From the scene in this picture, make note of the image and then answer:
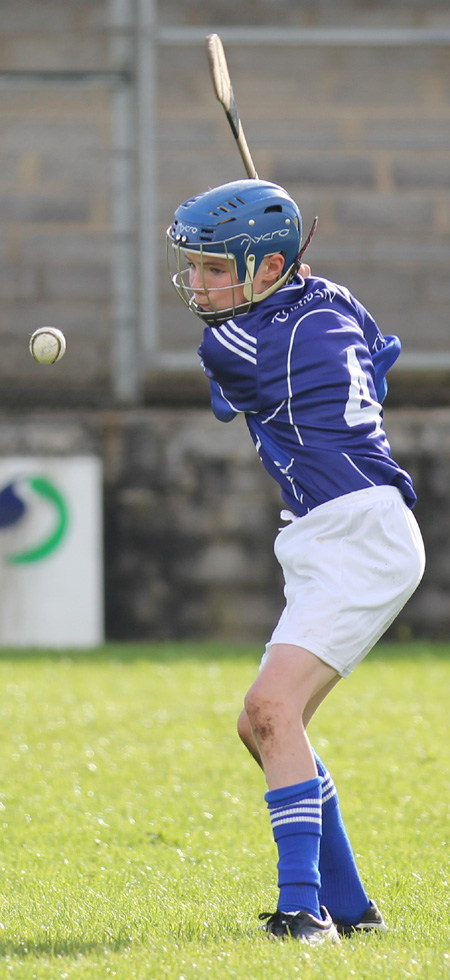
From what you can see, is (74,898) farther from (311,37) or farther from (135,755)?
(311,37)

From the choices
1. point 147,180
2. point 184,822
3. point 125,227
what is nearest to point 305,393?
point 184,822

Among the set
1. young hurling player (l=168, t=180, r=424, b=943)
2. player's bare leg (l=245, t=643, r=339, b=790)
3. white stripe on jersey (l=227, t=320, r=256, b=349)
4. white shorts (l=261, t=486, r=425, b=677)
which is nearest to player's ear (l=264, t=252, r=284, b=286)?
young hurling player (l=168, t=180, r=424, b=943)

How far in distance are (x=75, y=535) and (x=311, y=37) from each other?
4118 millimetres

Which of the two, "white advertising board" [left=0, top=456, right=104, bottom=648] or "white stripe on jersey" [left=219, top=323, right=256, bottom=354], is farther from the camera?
"white advertising board" [left=0, top=456, right=104, bottom=648]

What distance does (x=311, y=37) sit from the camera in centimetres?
1027

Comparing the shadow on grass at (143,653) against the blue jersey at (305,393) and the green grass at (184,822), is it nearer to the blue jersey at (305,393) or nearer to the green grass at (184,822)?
the green grass at (184,822)

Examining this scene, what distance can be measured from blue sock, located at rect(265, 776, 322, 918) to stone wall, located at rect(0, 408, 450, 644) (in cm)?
672

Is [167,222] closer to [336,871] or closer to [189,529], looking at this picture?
[189,529]

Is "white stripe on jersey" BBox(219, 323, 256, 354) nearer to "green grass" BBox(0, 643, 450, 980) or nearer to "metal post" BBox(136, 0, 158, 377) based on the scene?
"green grass" BBox(0, 643, 450, 980)

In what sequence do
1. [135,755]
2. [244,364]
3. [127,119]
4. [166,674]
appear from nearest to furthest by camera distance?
1. [244,364]
2. [135,755]
3. [166,674]
4. [127,119]

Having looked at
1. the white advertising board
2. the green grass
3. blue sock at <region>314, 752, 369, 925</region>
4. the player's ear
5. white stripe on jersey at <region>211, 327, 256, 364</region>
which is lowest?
the white advertising board

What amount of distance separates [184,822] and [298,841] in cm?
166

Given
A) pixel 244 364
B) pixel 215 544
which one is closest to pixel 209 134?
pixel 215 544

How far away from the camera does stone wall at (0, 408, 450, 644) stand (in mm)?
9836
